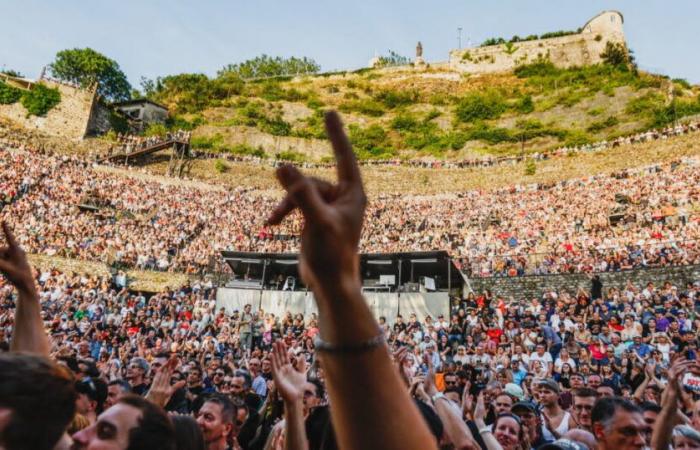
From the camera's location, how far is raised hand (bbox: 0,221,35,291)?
2.77 meters

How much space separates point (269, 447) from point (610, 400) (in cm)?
255

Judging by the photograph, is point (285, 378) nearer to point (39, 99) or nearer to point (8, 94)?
point (39, 99)

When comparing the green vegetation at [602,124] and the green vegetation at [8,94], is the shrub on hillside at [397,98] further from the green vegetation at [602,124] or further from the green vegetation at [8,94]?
the green vegetation at [8,94]

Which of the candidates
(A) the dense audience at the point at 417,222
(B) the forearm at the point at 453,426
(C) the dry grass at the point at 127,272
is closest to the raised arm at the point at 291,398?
(B) the forearm at the point at 453,426

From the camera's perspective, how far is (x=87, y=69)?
62.7m

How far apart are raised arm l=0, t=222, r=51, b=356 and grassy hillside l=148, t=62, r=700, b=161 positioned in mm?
43765

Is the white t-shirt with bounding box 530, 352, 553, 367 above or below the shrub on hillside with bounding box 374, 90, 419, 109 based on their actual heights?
below

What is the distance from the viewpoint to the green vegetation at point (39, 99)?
133 ft

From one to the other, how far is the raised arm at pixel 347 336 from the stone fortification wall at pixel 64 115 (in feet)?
156

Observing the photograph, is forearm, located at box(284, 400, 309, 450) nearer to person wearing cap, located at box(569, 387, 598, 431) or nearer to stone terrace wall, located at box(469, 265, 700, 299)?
person wearing cap, located at box(569, 387, 598, 431)

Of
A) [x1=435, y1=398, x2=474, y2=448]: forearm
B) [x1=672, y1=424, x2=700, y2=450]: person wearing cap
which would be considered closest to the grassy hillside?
[x1=672, y1=424, x2=700, y2=450]: person wearing cap

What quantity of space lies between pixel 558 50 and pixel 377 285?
169ft

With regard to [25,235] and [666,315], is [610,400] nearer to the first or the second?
[666,315]

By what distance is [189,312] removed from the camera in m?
18.5
